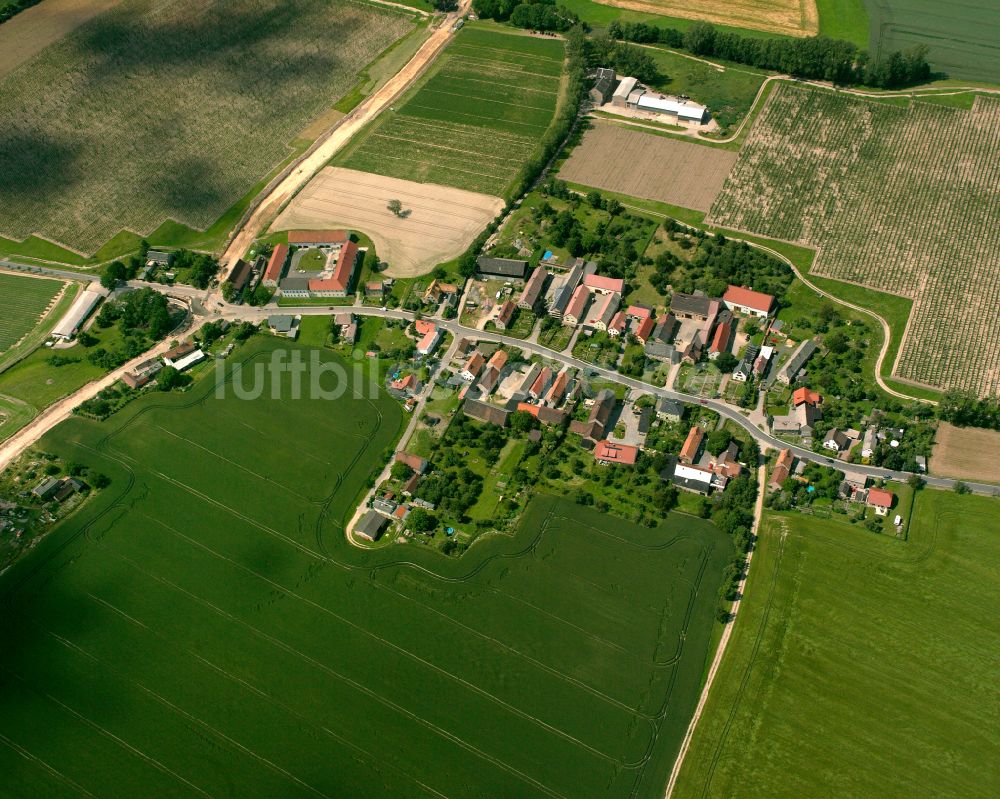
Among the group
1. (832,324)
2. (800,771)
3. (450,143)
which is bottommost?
(800,771)

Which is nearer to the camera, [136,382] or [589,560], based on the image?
[589,560]

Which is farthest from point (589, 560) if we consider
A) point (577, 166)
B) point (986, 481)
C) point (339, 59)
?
point (339, 59)

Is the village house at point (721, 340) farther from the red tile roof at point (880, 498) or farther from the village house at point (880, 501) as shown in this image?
the village house at point (880, 501)

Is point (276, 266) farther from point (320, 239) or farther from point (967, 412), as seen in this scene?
point (967, 412)

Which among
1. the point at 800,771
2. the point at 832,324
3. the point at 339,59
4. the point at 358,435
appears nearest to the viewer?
the point at 800,771

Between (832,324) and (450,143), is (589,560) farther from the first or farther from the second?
(450,143)

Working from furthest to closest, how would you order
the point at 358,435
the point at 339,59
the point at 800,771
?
the point at 339,59, the point at 358,435, the point at 800,771

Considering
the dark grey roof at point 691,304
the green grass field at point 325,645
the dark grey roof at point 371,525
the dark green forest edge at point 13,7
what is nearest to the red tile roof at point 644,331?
the dark grey roof at point 691,304

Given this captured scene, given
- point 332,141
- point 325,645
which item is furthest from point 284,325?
point 325,645
